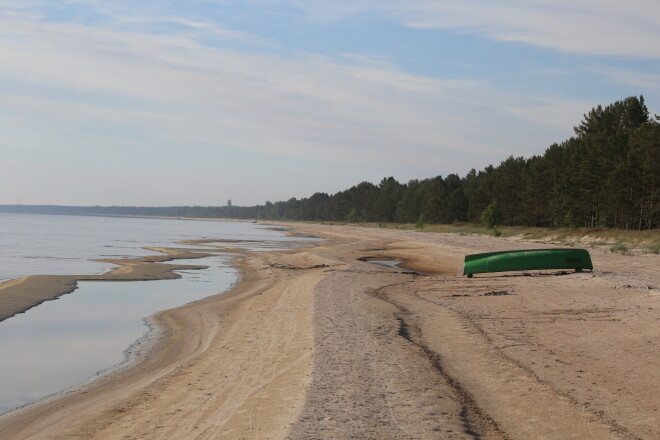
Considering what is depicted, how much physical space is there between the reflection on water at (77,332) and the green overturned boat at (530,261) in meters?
11.8

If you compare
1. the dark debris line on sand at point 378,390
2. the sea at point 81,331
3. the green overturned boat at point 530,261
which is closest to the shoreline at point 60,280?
the sea at point 81,331

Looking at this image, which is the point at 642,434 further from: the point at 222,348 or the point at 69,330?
the point at 69,330

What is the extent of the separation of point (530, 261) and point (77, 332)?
19118 mm

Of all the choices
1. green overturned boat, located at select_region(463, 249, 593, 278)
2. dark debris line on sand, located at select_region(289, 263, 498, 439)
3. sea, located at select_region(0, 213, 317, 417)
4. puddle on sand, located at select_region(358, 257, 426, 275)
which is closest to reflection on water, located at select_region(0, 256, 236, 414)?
sea, located at select_region(0, 213, 317, 417)

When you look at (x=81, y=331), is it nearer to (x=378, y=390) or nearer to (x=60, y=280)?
(x=378, y=390)

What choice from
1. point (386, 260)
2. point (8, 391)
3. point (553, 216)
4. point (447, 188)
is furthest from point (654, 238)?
point (447, 188)

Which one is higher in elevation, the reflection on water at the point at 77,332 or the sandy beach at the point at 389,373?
the sandy beach at the point at 389,373

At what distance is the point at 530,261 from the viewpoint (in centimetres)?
2681

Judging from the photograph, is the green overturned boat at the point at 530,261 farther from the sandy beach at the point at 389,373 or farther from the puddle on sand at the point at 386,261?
the puddle on sand at the point at 386,261

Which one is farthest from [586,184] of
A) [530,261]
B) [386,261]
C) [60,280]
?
[60,280]

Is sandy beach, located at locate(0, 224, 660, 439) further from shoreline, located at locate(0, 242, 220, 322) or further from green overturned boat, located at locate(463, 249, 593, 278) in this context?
green overturned boat, located at locate(463, 249, 593, 278)

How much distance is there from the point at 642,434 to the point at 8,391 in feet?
34.4

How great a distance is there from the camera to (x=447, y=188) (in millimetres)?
140750

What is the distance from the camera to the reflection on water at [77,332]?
11930 millimetres
